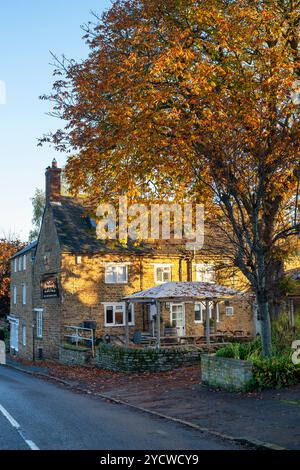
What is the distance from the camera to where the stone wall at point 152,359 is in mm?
24547

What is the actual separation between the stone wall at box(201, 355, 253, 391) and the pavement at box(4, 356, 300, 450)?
33cm

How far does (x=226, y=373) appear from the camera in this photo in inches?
687

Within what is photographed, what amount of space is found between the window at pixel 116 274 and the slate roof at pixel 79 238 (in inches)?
40.5

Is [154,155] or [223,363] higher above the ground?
[154,155]

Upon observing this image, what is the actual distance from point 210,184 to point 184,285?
32.6 feet

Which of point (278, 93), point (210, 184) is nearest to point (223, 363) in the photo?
point (210, 184)

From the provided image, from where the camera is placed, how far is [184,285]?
Result: 27312mm

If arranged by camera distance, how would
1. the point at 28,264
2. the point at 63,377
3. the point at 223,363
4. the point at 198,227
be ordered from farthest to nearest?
the point at 28,264, the point at 63,377, the point at 198,227, the point at 223,363

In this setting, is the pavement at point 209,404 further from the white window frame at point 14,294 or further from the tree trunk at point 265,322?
the white window frame at point 14,294

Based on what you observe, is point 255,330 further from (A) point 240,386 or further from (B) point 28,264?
(A) point 240,386

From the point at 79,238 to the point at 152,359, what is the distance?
44.7ft

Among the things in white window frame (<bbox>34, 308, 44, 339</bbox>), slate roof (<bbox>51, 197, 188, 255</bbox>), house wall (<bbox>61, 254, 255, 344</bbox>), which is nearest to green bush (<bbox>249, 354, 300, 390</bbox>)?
house wall (<bbox>61, 254, 255, 344</bbox>)

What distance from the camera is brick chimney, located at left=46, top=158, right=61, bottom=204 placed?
1507 inches

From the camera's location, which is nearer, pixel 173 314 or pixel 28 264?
pixel 173 314
